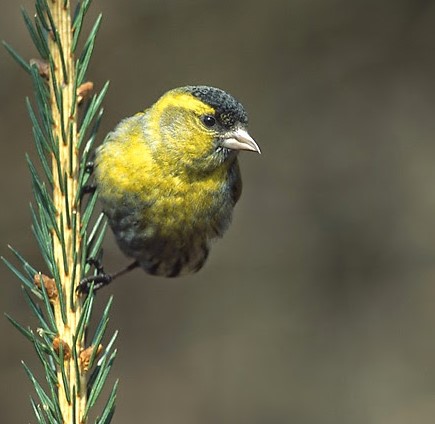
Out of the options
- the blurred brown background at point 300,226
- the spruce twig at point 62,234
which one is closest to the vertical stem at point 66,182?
the spruce twig at point 62,234

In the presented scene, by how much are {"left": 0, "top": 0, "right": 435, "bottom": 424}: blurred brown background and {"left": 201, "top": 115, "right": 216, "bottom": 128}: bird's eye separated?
9.35 ft

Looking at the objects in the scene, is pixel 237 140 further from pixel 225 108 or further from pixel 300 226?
pixel 300 226

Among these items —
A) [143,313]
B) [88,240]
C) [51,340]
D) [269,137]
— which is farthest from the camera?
[269,137]

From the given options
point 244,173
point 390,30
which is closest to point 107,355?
point 244,173

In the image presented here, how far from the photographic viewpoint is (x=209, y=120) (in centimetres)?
314

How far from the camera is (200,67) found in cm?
633

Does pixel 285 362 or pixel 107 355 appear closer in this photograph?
pixel 107 355

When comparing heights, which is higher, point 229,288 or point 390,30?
point 390,30

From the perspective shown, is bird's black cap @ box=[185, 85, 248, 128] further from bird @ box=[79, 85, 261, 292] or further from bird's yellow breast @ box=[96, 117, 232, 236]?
bird's yellow breast @ box=[96, 117, 232, 236]

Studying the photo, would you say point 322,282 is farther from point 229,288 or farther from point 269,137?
point 269,137

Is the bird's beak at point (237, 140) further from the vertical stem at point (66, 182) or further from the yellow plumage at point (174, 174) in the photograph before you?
the vertical stem at point (66, 182)

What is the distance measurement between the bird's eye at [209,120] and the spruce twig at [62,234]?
3.04 ft

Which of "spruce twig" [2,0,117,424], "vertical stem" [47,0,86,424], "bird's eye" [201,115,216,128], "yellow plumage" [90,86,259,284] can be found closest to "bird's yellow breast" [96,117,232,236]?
"yellow plumage" [90,86,259,284]

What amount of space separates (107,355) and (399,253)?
4696mm
